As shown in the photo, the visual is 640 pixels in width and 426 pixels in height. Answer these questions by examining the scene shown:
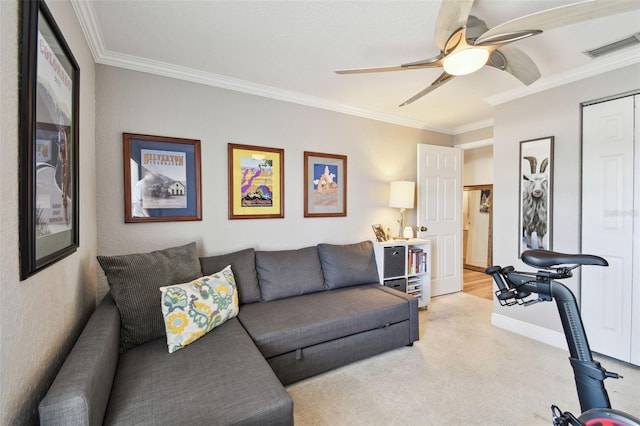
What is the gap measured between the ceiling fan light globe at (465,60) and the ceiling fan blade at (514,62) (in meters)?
0.15

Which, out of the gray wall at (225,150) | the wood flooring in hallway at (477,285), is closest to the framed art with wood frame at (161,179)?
the gray wall at (225,150)

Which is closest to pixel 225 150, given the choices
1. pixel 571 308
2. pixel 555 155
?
pixel 571 308

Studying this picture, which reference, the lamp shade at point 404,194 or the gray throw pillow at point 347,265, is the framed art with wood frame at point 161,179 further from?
the lamp shade at point 404,194

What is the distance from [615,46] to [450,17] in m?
1.72

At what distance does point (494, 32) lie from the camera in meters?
1.37

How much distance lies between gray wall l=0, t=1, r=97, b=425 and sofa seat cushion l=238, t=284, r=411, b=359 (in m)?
1.01

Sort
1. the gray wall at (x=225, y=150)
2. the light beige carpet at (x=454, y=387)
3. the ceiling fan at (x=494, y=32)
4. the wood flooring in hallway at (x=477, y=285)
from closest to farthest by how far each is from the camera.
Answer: the ceiling fan at (x=494, y=32)
the light beige carpet at (x=454, y=387)
the gray wall at (x=225, y=150)
the wood flooring in hallway at (x=477, y=285)

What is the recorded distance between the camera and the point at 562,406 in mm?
1760

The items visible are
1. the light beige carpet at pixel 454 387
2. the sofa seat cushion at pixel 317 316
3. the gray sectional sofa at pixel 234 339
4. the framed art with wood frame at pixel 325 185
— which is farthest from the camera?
the framed art with wood frame at pixel 325 185

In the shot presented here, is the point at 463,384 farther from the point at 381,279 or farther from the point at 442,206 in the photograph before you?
the point at 442,206

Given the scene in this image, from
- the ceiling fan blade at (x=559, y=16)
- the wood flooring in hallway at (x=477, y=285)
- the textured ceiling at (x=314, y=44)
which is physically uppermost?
the textured ceiling at (x=314, y=44)

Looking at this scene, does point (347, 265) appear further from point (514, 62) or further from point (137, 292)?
point (514, 62)

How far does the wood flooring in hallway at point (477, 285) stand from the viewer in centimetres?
405

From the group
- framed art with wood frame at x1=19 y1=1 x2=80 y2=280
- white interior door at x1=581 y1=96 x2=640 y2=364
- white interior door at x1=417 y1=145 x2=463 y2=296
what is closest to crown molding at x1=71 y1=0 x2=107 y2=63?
framed art with wood frame at x1=19 y1=1 x2=80 y2=280
